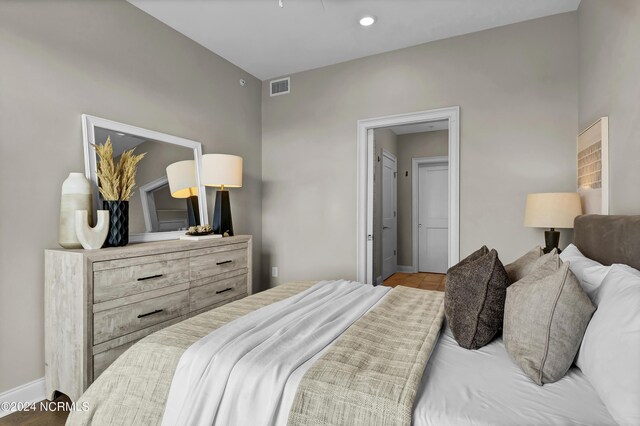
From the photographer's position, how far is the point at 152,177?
284 cm

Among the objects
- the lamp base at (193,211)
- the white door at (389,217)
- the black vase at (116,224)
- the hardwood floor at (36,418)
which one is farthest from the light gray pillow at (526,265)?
the white door at (389,217)

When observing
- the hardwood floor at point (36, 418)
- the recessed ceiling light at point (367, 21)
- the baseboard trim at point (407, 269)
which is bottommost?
the hardwood floor at point (36, 418)

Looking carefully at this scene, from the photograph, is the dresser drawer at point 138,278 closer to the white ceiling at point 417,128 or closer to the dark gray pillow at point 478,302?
the dark gray pillow at point 478,302

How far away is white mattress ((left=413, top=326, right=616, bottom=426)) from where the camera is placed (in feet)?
2.93

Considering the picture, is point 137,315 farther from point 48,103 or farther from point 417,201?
point 417,201

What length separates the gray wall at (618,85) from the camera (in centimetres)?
172

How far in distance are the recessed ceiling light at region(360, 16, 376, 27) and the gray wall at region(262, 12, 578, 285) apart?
57 cm

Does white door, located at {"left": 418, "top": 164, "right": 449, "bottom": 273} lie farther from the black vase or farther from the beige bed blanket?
the black vase

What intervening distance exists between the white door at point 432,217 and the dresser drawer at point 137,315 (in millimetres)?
4568

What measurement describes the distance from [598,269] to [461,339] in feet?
1.92


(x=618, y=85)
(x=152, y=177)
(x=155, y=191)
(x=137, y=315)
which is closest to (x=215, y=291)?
(x=137, y=315)

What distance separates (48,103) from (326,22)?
7.36 feet

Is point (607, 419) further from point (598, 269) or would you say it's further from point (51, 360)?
point (51, 360)

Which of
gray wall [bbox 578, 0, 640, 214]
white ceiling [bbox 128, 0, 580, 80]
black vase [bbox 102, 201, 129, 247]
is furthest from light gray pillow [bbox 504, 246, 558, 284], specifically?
black vase [bbox 102, 201, 129, 247]
